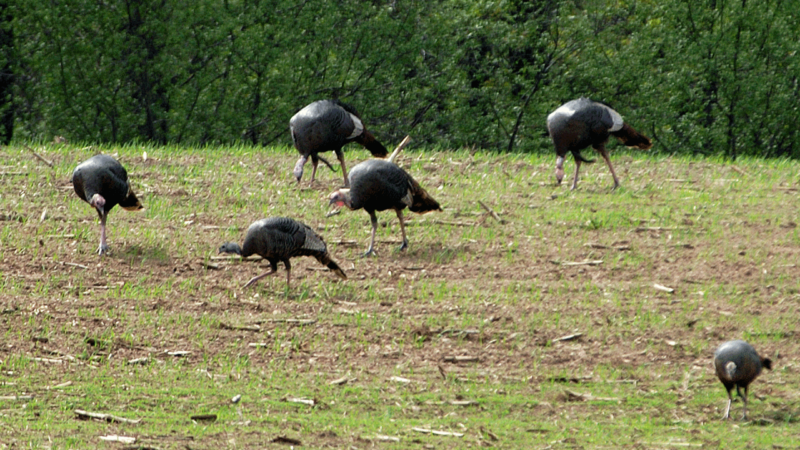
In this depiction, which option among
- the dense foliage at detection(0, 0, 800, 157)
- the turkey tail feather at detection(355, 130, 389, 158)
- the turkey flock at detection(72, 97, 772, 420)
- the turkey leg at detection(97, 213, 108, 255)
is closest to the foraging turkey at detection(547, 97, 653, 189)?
the turkey flock at detection(72, 97, 772, 420)

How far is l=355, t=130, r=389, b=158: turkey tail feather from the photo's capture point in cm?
1414

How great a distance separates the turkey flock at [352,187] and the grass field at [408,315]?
0.32 m

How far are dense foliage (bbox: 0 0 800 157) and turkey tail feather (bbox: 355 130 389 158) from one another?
10.0 m

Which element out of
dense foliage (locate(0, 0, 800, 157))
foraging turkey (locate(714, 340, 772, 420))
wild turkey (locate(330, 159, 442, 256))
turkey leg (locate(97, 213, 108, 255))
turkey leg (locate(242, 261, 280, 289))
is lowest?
dense foliage (locate(0, 0, 800, 157))

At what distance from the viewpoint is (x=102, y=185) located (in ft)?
36.1

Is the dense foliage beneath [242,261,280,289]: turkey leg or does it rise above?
beneath

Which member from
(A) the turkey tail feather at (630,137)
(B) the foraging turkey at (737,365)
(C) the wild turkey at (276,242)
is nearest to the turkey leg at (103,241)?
(C) the wild turkey at (276,242)

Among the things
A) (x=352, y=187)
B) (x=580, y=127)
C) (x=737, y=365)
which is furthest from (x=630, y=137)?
(x=737, y=365)

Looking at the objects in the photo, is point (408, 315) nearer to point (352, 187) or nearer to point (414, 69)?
point (352, 187)

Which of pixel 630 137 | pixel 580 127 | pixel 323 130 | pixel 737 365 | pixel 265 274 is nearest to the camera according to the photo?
pixel 737 365

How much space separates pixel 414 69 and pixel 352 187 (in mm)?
18017

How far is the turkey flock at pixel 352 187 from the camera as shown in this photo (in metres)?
7.59

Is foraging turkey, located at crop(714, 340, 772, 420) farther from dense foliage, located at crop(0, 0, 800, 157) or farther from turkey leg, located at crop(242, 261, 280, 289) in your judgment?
dense foliage, located at crop(0, 0, 800, 157)

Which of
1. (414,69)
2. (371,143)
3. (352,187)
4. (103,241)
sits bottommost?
(414,69)
